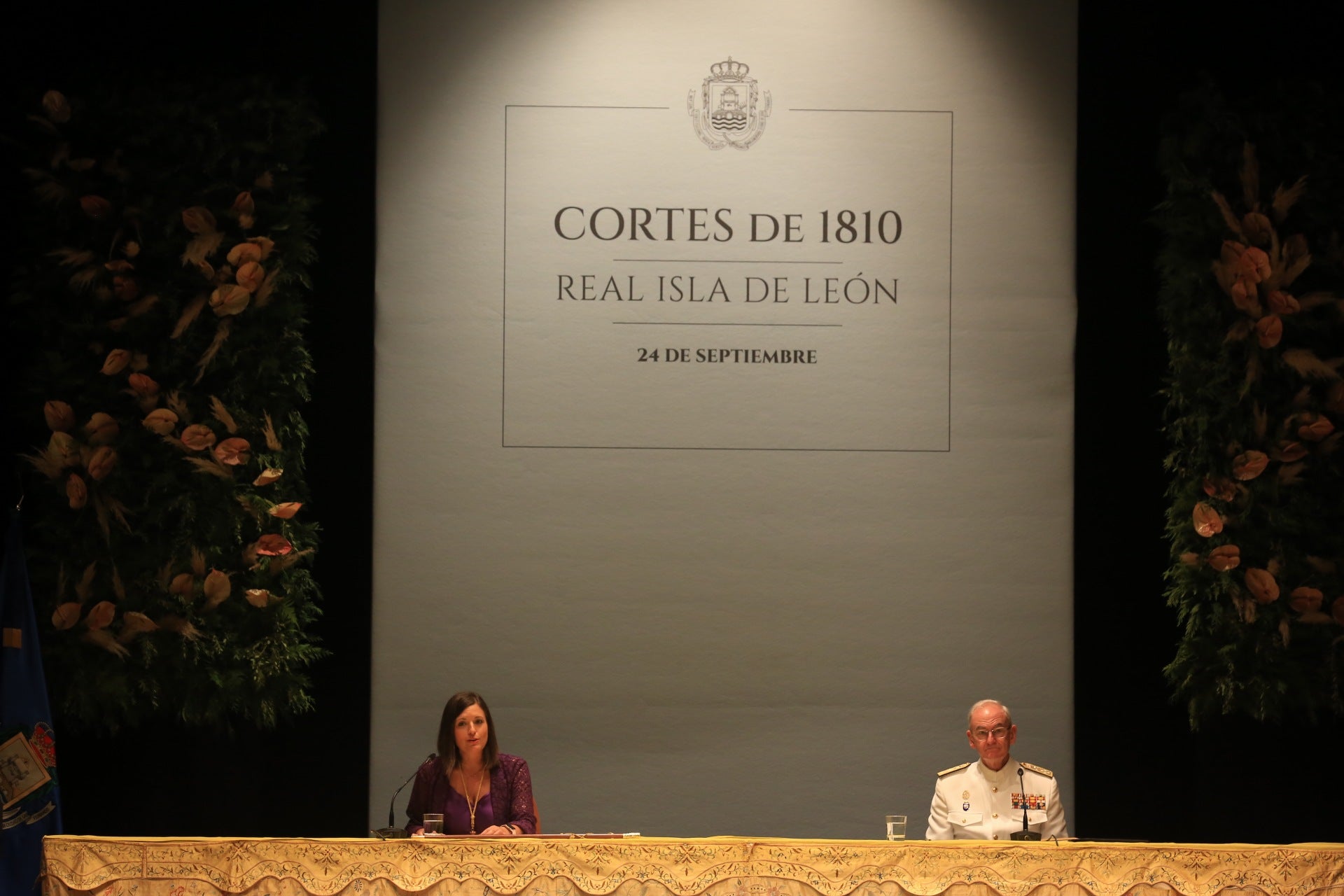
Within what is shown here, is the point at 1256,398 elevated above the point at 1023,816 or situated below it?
above

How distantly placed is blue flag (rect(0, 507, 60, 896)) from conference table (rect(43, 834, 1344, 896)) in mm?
990

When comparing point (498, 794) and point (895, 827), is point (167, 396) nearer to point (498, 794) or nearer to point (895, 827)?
point (498, 794)

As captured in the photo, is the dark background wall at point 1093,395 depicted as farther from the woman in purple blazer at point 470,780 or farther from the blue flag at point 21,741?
the woman in purple blazer at point 470,780

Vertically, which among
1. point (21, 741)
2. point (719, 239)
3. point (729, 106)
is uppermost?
point (729, 106)

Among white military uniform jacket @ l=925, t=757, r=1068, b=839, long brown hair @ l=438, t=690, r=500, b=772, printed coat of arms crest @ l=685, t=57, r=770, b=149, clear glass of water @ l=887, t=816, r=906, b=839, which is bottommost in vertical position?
white military uniform jacket @ l=925, t=757, r=1068, b=839

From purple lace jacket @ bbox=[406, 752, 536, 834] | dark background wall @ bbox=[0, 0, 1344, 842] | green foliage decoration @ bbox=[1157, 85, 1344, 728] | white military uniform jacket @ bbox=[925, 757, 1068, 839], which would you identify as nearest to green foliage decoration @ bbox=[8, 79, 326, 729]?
dark background wall @ bbox=[0, 0, 1344, 842]

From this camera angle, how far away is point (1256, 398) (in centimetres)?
467

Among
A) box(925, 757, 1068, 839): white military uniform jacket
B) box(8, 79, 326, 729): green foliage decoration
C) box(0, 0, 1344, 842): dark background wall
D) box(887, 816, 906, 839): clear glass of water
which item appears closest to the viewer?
box(887, 816, 906, 839): clear glass of water

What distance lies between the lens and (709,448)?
4738 millimetres

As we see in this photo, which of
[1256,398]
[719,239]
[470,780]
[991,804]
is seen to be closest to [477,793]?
[470,780]

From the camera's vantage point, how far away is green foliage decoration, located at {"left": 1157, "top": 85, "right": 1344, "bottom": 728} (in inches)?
182

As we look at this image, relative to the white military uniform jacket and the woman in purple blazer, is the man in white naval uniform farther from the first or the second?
the woman in purple blazer

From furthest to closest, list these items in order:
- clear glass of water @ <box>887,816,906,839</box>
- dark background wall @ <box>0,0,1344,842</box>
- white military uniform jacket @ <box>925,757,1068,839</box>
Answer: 1. dark background wall @ <box>0,0,1344,842</box>
2. white military uniform jacket @ <box>925,757,1068,839</box>
3. clear glass of water @ <box>887,816,906,839</box>

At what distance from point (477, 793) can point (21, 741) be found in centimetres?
136
